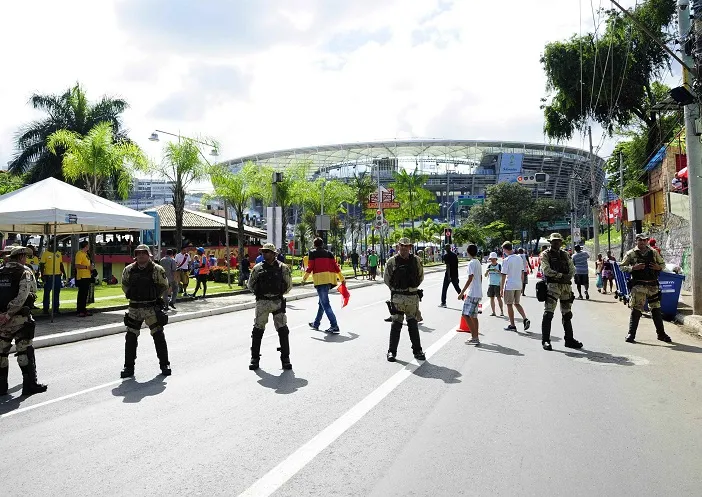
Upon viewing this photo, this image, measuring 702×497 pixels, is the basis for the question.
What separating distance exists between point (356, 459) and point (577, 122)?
125 ft

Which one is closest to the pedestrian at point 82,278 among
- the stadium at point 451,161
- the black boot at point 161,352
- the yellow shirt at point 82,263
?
the yellow shirt at point 82,263

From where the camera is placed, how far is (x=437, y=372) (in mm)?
7578

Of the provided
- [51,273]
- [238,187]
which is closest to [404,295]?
[51,273]

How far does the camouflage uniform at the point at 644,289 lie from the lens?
32.9 ft

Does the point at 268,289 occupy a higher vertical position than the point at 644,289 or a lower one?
higher

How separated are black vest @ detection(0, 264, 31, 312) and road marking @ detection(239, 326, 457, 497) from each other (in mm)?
4332

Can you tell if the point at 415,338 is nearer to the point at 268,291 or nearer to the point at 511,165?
the point at 268,291

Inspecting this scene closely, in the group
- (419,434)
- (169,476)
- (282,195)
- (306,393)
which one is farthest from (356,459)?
(282,195)

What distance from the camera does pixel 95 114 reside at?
36.4 m

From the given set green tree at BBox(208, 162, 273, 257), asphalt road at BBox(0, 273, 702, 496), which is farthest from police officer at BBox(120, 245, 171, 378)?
green tree at BBox(208, 162, 273, 257)

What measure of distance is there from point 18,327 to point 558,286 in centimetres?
760

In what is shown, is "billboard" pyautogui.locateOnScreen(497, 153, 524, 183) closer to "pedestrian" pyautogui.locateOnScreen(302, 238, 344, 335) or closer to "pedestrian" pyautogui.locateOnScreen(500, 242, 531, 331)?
"pedestrian" pyautogui.locateOnScreen(500, 242, 531, 331)

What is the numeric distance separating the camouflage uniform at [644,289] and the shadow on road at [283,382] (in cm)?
602

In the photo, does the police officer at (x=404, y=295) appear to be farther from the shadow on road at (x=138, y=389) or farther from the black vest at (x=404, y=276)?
the shadow on road at (x=138, y=389)
